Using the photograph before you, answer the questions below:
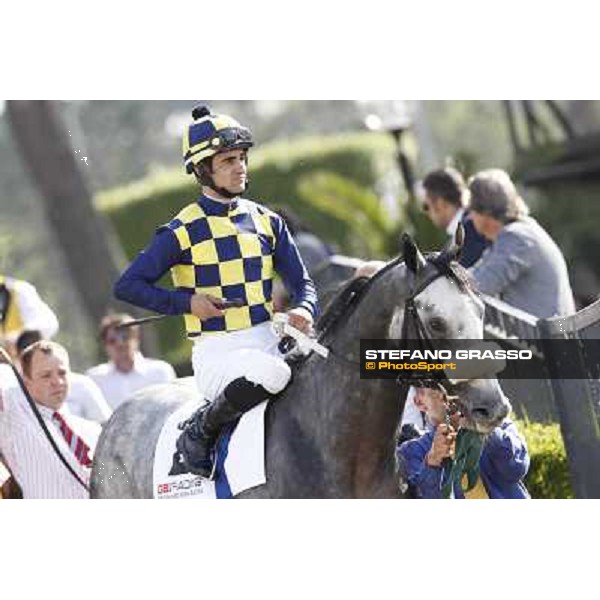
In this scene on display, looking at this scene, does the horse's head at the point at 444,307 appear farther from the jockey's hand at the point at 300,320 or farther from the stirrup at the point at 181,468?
the stirrup at the point at 181,468

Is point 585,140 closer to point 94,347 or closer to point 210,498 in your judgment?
point 94,347

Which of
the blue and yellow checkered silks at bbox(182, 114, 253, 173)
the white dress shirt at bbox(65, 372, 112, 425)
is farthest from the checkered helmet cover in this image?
the white dress shirt at bbox(65, 372, 112, 425)

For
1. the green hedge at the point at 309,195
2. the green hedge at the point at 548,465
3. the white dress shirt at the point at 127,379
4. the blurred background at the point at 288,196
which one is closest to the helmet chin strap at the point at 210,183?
the green hedge at the point at 548,465

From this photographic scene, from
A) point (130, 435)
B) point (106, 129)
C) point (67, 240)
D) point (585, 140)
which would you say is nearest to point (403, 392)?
point (130, 435)

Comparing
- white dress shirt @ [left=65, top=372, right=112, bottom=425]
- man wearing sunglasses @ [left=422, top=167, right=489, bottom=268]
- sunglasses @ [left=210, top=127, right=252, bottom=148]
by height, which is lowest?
white dress shirt @ [left=65, top=372, right=112, bottom=425]

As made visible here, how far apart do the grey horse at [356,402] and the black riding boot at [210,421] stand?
0.46ft

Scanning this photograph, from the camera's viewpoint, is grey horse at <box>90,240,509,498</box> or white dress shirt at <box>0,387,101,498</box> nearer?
grey horse at <box>90,240,509,498</box>

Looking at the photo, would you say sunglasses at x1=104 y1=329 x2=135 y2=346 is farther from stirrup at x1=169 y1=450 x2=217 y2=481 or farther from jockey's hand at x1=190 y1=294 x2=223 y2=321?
jockey's hand at x1=190 y1=294 x2=223 y2=321

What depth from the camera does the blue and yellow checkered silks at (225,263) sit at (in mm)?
7473

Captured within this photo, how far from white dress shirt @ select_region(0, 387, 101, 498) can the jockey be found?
1339 millimetres

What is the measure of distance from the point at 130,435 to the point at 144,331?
8.29 metres

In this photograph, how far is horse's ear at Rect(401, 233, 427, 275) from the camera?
691 centimetres

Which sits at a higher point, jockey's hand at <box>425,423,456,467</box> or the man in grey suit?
the man in grey suit
